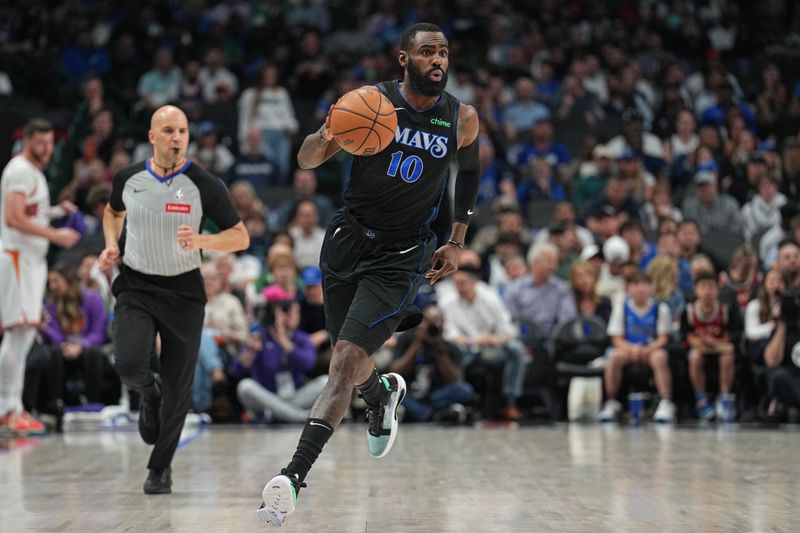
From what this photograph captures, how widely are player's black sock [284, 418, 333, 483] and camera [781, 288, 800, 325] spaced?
8.01 meters

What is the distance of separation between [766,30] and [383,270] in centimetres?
1604

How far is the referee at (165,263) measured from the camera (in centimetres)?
707

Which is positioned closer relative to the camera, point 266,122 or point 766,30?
point 266,122

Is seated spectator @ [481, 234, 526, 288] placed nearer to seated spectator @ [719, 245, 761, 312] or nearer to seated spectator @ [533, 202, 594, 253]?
seated spectator @ [533, 202, 594, 253]

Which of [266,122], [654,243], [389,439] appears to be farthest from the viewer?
[266,122]

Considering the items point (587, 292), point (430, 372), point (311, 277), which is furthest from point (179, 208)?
point (587, 292)

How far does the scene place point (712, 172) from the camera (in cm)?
1631

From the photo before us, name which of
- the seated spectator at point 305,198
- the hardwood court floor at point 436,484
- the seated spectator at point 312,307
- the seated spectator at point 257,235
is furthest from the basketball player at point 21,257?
the seated spectator at point 305,198

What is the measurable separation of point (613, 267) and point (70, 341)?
20.1 feet

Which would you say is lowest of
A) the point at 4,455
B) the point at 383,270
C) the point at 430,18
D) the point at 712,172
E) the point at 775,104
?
the point at 4,455

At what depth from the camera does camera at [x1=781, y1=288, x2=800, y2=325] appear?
1248cm

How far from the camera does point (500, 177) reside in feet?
55.3

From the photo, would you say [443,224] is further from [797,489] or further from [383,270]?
[797,489]

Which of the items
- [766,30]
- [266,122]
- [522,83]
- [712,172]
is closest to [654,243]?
[712,172]
